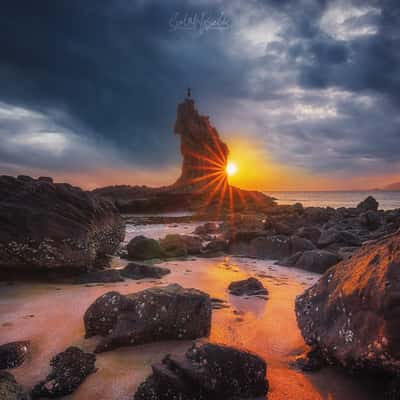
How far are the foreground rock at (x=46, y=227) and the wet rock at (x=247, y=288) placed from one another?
237 centimetres

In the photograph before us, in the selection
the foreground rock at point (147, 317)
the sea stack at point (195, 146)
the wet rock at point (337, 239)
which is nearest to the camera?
the foreground rock at point (147, 317)

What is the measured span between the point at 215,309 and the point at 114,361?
161cm

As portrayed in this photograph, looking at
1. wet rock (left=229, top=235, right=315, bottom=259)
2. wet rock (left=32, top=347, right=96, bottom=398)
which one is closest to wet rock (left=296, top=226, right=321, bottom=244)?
wet rock (left=229, top=235, right=315, bottom=259)

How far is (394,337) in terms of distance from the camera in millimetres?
1995

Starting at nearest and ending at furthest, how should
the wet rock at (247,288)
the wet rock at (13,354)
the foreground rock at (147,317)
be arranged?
the wet rock at (13,354) → the foreground rock at (147,317) → the wet rock at (247,288)

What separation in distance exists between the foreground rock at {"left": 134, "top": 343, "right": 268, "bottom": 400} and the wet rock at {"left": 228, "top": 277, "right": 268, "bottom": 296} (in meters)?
2.38

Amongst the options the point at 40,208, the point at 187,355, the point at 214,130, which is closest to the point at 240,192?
the point at 214,130

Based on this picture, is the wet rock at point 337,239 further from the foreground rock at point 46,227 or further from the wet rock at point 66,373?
the wet rock at point 66,373

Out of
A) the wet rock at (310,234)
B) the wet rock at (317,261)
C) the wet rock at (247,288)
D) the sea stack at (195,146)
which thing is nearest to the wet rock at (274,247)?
the wet rock at (317,261)

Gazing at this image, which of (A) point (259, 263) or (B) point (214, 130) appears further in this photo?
(B) point (214, 130)

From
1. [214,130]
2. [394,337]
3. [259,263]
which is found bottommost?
[259,263]

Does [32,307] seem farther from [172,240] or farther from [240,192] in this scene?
[240,192]

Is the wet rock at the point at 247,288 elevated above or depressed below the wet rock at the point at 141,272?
below

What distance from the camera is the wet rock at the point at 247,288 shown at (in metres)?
4.81
